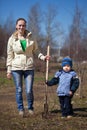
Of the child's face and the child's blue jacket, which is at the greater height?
the child's face

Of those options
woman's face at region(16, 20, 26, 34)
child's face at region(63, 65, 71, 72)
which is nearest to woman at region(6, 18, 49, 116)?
woman's face at region(16, 20, 26, 34)

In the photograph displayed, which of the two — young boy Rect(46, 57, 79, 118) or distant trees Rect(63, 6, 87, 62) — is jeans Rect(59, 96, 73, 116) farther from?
distant trees Rect(63, 6, 87, 62)

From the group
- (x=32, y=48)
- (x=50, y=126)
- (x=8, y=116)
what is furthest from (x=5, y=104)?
(x=50, y=126)

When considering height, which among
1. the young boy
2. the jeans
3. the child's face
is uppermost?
the child's face

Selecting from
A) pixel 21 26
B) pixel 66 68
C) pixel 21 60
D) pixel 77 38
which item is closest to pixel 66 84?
pixel 66 68

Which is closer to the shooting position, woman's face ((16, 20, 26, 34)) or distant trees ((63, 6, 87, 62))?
woman's face ((16, 20, 26, 34))

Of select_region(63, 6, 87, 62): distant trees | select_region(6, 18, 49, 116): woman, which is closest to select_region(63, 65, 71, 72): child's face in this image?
select_region(6, 18, 49, 116): woman

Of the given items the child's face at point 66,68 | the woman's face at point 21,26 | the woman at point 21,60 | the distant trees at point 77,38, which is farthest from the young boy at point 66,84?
the distant trees at point 77,38

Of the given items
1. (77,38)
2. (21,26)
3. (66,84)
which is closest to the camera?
(66,84)

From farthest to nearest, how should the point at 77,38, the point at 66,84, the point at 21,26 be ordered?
1. the point at 77,38
2. the point at 21,26
3. the point at 66,84

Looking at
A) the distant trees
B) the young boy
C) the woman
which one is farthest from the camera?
the distant trees

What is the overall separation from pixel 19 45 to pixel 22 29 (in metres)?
0.31

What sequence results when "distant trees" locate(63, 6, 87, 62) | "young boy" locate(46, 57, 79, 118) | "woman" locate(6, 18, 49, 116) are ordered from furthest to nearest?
"distant trees" locate(63, 6, 87, 62) → "woman" locate(6, 18, 49, 116) → "young boy" locate(46, 57, 79, 118)

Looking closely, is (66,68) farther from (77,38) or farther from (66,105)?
(77,38)
